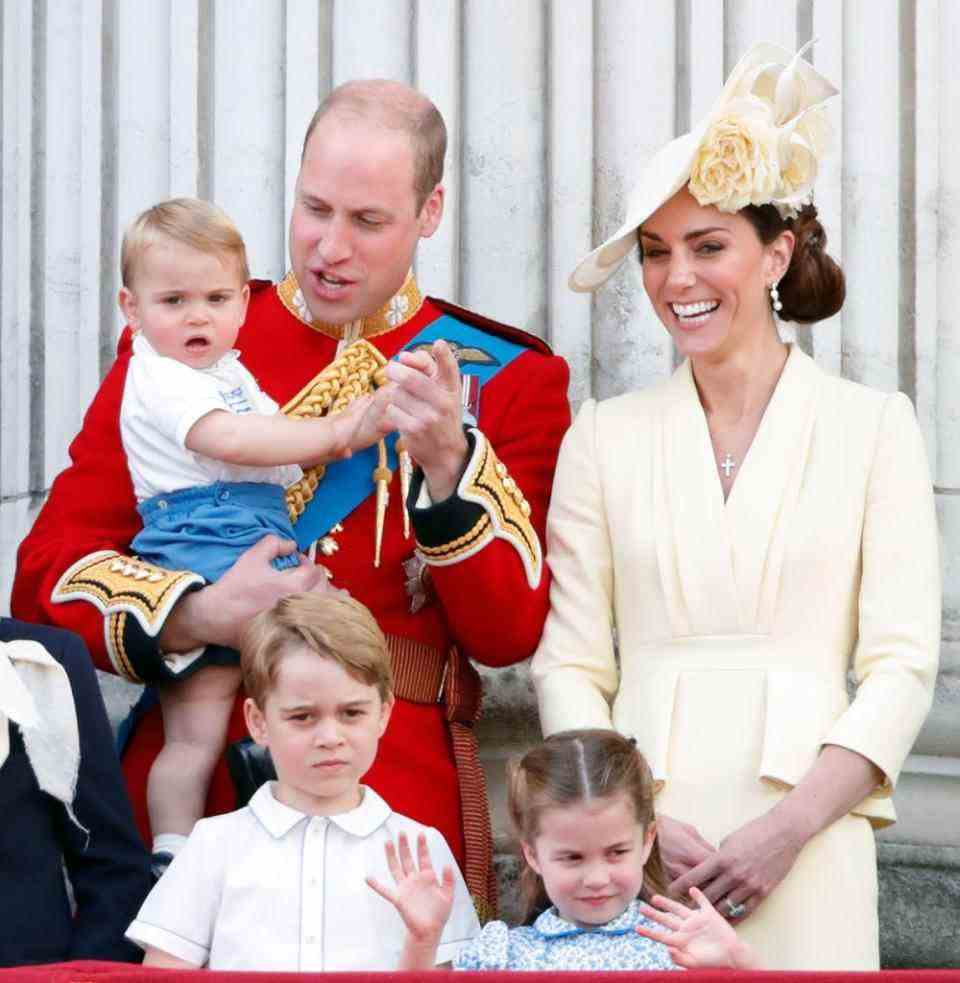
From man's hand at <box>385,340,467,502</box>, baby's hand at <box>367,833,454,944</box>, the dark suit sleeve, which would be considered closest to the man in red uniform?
man's hand at <box>385,340,467,502</box>

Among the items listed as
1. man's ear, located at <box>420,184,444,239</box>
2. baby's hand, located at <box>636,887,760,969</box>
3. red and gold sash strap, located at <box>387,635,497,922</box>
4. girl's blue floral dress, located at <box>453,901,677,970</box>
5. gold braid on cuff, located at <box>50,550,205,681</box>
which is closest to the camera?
baby's hand, located at <box>636,887,760,969</box>

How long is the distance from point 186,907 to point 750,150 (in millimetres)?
1460

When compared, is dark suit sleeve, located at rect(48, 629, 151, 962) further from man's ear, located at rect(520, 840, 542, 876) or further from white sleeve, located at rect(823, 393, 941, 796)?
white sleeve, located at rect(823, 393, 941, 796)

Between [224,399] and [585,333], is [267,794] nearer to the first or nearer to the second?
[224,399]

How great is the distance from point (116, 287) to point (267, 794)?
5.29ft

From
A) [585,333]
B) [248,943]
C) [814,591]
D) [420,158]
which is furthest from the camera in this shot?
[585,333]

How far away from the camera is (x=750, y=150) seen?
15.0 feet

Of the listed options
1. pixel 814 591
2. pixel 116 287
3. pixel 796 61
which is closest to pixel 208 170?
pixel 116 287

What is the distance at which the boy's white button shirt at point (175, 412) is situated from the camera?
14.9 feet

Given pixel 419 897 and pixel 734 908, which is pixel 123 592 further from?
pixel 734 908

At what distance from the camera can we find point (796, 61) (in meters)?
4.69

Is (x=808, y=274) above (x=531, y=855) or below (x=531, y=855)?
above

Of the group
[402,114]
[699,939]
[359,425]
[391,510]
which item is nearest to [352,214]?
[402,114]

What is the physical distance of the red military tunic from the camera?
4500mm
